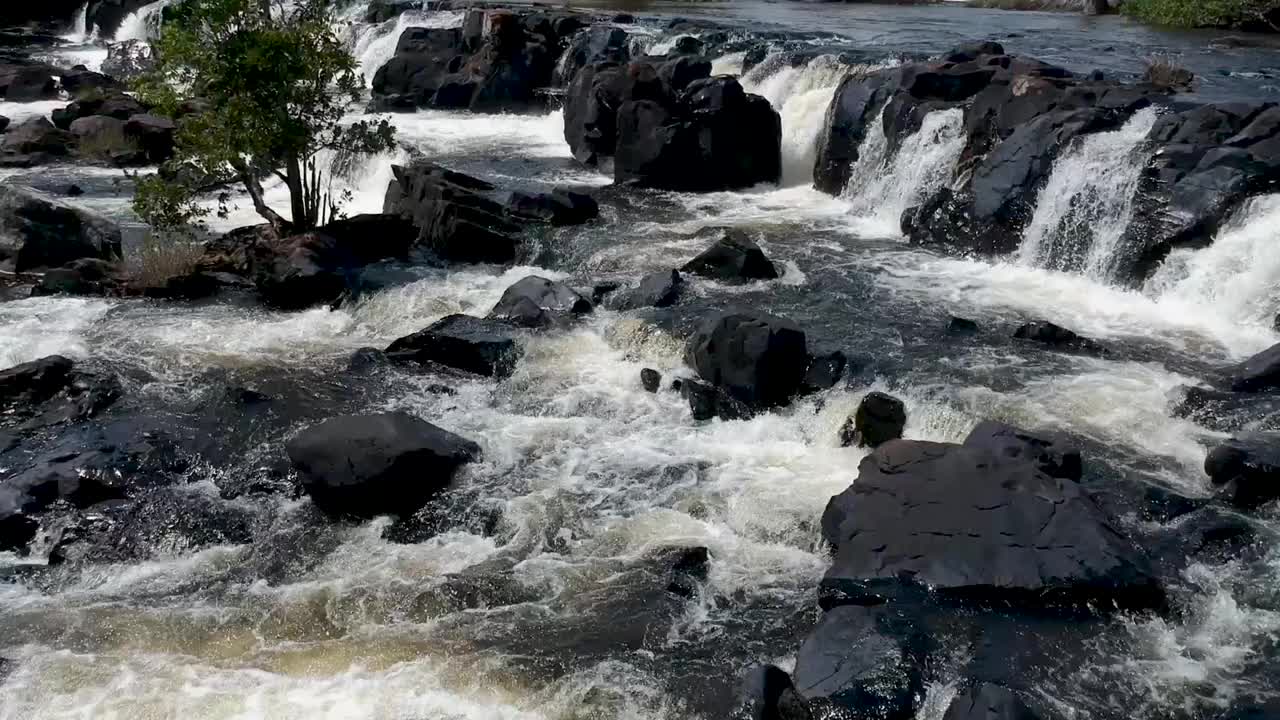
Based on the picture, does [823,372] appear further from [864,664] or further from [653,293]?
[864,664]

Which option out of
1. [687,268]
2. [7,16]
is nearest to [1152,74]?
[687,268]

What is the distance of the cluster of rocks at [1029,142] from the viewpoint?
46.5ft

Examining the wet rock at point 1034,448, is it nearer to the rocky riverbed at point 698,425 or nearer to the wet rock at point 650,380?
the rocky riverbed at point 698,425

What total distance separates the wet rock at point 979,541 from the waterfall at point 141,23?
41.7 metres

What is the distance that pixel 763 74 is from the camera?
2398 centimetres

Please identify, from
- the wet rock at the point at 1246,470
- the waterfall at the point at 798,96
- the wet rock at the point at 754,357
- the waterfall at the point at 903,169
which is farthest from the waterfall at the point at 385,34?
the wet rock at the point at 1246,470

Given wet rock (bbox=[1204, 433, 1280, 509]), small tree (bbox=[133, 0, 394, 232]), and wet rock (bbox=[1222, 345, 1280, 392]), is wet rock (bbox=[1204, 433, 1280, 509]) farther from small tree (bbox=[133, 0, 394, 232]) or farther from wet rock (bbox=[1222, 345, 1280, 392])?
small tree (bbox=[133, 0, 394, 232])

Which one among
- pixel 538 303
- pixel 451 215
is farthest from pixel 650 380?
pixel 451 215

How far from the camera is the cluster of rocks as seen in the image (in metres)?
14.2

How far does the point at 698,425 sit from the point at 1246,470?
5105mm

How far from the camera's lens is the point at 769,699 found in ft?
23.2

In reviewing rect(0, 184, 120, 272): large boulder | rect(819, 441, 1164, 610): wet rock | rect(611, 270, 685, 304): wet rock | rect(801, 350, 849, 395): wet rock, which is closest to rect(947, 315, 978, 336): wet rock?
rect(801, 350, 849, 395): wet rock

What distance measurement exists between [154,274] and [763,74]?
14028 millimetres

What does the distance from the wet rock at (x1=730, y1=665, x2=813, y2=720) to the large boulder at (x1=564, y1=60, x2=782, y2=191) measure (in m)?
14.4
